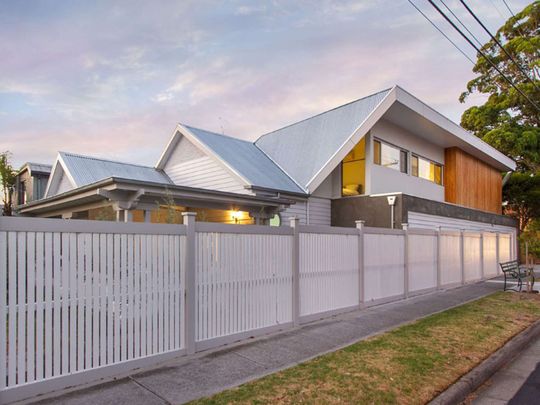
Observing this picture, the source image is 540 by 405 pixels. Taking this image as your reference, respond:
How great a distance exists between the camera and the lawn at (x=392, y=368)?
4.06 meters

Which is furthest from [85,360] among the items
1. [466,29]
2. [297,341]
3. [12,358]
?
[466,29]

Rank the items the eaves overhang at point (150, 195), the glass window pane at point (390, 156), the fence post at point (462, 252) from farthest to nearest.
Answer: the glass window pane at point (390, 156) < the fence post at point (462, 252) < the eaves overhang at point (150, 195)

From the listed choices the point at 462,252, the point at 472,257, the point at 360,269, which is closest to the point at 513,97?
the point at 472,257

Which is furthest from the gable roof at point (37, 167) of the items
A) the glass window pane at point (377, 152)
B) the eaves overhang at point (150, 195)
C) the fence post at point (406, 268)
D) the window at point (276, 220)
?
the fence post at point (406, 268)

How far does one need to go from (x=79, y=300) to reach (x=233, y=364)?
2.12 m

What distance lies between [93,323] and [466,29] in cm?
980

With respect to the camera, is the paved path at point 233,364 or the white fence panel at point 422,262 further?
the white fence panel at point 422,262

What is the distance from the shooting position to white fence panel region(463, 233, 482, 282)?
1396 centimetres

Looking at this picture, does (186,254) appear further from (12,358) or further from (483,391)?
(483,391)

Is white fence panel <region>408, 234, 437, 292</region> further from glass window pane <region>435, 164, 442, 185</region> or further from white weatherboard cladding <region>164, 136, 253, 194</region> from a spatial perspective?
glass window pane <region>435, 164, 442, 185</region>

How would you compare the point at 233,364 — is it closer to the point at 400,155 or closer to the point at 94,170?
the point at 94,170

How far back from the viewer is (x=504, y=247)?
17.9m

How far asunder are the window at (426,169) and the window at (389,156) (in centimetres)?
84

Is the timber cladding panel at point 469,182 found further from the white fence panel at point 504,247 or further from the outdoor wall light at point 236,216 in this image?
the outdoor wall light at point 236,216
